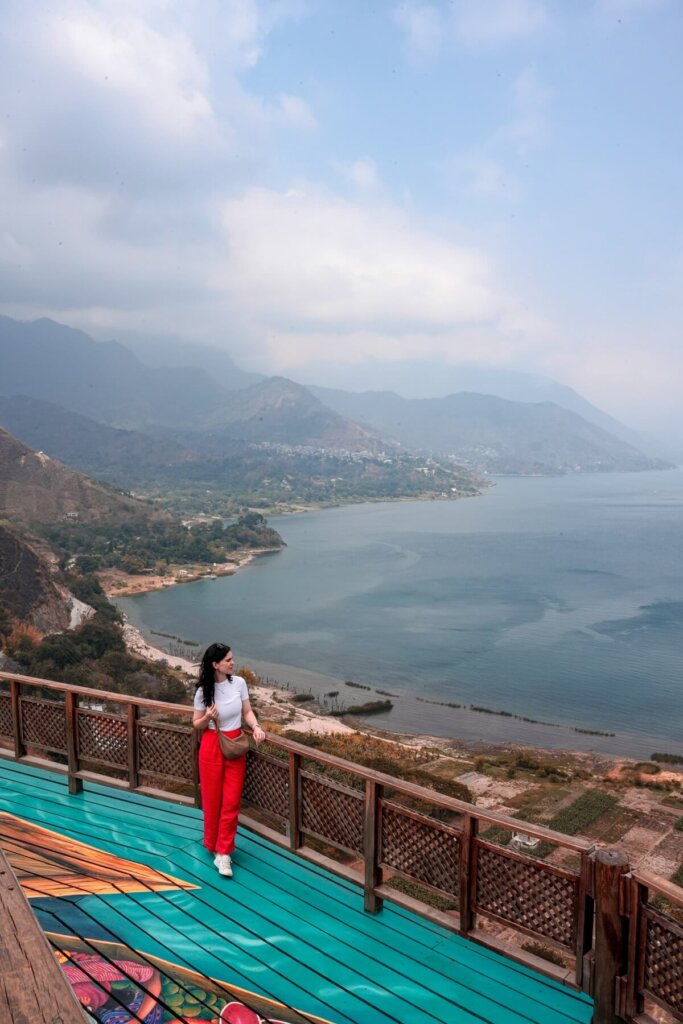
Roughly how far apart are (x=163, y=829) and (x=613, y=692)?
3060 centimetres

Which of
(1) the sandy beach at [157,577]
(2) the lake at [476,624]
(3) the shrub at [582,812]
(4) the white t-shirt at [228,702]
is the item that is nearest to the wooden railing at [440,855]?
(4) the white t-shirt at [228,702]

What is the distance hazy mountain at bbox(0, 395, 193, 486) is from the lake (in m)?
88.8

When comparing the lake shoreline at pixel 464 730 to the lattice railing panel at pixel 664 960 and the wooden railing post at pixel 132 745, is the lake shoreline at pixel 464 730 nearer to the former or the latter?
the wooden railing post at pixel 132 745

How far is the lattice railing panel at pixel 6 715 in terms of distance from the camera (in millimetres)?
4766

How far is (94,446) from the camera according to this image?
577 feet

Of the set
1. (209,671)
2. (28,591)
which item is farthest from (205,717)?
(28,591)

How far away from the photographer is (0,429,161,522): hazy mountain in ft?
250

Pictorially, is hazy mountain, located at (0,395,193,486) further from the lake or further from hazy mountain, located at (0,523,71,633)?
hazy mountain, located at (0,523,71,633)

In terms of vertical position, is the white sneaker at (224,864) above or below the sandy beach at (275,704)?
above

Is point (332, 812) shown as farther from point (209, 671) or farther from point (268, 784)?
point (209, 671)

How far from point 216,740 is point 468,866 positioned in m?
1.34

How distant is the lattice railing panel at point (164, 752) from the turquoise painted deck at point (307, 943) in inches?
12.7

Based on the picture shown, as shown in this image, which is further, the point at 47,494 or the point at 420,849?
the point at 47,494

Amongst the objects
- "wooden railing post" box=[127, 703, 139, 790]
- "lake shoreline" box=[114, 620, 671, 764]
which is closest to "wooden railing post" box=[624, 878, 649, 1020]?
"wooden railing post" box=[127, 703, 139, 790]
